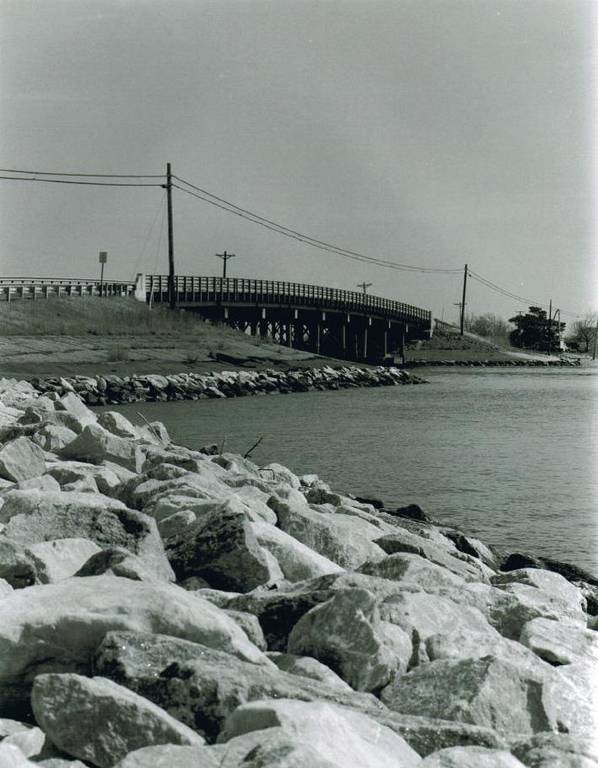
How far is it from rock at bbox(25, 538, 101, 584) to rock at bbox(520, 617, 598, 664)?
5.06ft

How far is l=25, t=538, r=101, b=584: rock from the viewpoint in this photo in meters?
3.27

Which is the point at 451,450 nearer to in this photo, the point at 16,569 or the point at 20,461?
the point at 20,461

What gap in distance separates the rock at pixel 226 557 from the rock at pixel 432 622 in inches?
23.8

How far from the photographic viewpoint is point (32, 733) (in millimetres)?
2240

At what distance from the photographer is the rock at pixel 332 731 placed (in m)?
1.99

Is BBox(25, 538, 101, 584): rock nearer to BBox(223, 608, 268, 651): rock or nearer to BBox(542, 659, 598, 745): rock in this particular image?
BBox(223, 608, 268, 651): rock

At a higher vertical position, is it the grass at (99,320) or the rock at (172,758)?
the grass at (99,320)

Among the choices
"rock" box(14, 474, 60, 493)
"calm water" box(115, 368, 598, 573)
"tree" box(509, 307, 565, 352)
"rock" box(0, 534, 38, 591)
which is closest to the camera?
"rock" box(0, 534, 38, 591)

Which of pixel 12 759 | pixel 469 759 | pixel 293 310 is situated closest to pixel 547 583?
pixel 469 759

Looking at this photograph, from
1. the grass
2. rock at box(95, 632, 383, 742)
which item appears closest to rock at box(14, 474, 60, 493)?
rock at box(95, 632, 383, 742)

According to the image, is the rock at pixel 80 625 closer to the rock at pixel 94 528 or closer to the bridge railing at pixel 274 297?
the rock at pixel 94 528

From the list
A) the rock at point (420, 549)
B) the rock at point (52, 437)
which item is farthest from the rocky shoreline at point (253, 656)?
the rock at point (52, 437)

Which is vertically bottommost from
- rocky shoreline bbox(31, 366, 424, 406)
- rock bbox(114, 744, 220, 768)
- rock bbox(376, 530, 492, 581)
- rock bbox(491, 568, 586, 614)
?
rocky shoreline bbox(31, 366, 424, 406)

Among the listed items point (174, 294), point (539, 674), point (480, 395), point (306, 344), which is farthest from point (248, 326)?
point (539, 674)
